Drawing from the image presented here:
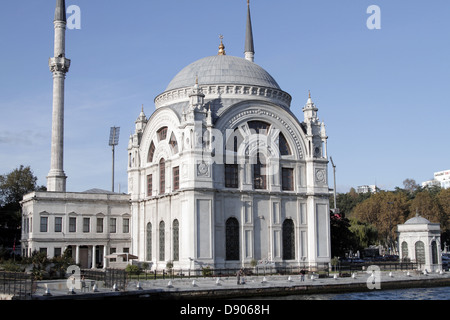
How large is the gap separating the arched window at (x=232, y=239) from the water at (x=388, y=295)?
11.0 m

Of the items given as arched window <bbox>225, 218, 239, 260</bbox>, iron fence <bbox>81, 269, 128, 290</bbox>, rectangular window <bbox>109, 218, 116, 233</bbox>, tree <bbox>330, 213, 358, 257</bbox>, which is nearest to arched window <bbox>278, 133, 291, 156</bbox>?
arched window <bbox>225, 218, 239, 260</bbox>

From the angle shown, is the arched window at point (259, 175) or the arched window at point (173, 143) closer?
the arched window at point (259, 175)

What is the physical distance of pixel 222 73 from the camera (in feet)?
166

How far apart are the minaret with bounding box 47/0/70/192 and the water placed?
2785cm

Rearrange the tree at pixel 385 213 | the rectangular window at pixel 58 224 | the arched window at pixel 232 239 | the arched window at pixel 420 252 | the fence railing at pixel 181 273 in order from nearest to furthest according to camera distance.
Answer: the fence railing at pixel 181 273
the arched window at pixel 232 239
the arched window at pixel 420 252
the rectangular window at pixel 58 224
the tree at pixel 385 213

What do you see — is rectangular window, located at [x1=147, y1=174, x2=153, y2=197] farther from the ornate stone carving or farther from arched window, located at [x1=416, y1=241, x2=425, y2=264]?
arched window, located at [x1=416, y1=241, x2=425, y2=264]

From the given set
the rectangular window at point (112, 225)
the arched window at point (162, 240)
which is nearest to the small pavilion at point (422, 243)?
the arched window at point (162, 240)

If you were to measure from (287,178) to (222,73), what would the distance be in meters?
10.2

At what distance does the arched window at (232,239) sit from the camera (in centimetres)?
4609

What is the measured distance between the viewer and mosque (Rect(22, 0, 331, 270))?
4544 centimetres

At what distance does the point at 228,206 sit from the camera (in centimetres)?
4631

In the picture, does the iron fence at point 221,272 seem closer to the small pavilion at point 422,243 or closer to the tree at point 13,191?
the small pavilion at point 422,243
